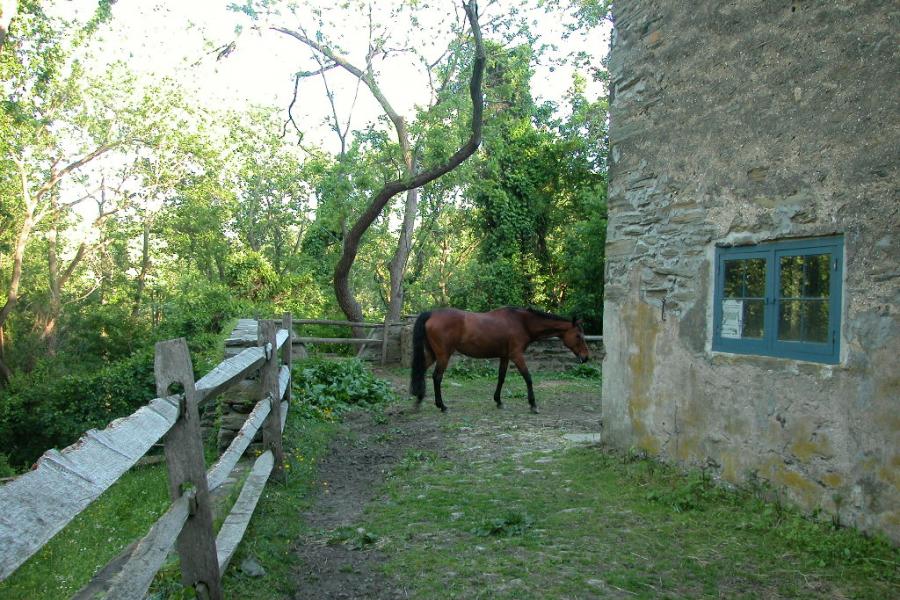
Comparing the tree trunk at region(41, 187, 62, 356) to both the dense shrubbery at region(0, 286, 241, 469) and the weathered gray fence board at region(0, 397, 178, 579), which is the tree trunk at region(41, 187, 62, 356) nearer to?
the dense shrubbery at region(0, 286, 241, 469)

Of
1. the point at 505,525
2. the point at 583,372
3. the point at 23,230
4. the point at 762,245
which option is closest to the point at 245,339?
the point at 505,525

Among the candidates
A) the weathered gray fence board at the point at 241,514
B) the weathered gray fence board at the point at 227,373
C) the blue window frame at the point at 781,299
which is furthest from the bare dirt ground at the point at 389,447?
the blue window frame at the point at 781,299

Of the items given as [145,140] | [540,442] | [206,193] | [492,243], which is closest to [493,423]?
[540,442]

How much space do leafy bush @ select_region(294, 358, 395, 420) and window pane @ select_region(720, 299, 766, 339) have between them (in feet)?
16.9

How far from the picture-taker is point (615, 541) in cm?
418

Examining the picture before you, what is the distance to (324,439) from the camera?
23.6 feet

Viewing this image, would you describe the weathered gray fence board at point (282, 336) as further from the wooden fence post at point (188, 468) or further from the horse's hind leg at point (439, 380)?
the wooden fence post at point (188, 468)

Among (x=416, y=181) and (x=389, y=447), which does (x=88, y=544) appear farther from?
(x=416, y=181)

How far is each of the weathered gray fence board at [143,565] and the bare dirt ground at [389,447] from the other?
1.31 meters

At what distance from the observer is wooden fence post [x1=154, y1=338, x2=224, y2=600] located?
2621mm

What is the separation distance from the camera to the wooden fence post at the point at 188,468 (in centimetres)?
262

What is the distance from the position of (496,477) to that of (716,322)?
7.33 feet

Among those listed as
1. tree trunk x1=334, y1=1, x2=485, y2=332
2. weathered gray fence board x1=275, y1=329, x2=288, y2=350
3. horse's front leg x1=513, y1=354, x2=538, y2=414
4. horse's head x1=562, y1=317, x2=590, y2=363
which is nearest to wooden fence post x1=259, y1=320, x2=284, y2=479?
weathered gray fence board x1=275, y1=329, x2=288, y2=350

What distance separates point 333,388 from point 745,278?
633 cm
